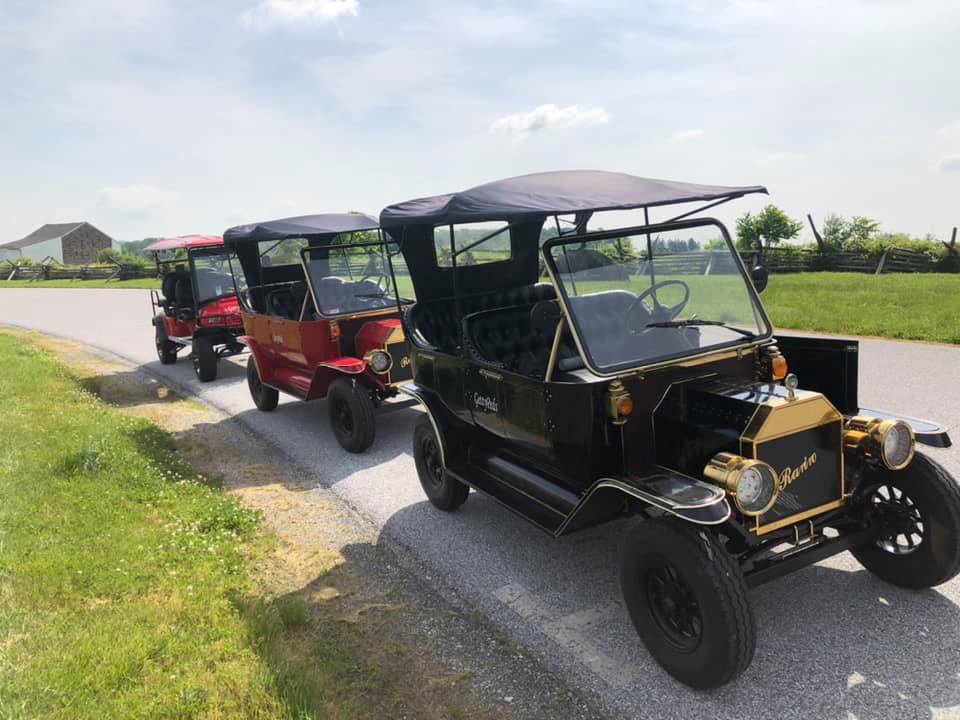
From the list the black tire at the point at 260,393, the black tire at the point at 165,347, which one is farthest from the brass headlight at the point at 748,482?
the black tire at the point at 165,347

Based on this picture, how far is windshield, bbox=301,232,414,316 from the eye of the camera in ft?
26.9

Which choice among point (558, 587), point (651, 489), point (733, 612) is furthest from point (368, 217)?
point (733, 612)

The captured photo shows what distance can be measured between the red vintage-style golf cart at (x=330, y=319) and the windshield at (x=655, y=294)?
3300mm

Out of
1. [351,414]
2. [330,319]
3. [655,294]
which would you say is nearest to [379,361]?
[351,414]

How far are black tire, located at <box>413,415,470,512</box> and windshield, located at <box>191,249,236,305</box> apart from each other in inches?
281

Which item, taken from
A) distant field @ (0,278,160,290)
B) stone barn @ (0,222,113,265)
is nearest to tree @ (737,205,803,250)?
distant field @ (0,278,160,290)

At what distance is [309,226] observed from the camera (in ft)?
27.1

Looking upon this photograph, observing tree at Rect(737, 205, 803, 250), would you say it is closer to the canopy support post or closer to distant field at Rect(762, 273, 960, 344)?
distant field at Rect(762, 273, 960, 344)

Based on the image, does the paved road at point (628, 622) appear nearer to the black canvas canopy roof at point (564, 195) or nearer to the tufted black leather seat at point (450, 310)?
the tufted black leather seat at point (450, 310)

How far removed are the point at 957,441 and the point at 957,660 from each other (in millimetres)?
3400

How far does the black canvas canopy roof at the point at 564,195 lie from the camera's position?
3993 millimetres

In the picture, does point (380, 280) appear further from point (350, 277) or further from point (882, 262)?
point (882, 262)

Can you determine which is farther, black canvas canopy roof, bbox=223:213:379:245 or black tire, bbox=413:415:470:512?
black canvas canopy roof, bbox=223:213:379:245

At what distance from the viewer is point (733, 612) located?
122 inches
